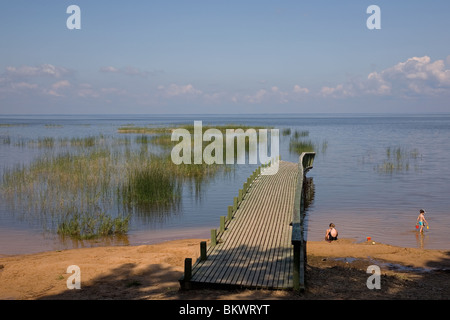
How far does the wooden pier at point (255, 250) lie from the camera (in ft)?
30.9

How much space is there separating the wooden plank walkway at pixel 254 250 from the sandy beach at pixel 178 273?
1.43 feet

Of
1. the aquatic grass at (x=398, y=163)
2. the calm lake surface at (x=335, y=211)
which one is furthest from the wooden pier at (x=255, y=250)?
the aquatic grass at (x=398, y=163)

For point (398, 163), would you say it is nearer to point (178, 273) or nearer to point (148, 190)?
point (148, 190)

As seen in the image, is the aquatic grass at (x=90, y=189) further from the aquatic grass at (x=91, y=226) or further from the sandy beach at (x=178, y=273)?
the sandy beach at (x=178, y=273)

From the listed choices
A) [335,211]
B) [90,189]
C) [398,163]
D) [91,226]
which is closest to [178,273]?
[91,226]

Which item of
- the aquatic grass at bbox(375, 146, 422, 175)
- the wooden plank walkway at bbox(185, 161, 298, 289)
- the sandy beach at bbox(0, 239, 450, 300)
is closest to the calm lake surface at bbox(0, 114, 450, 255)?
the aquatic grass at bbox(375, 146, 422, 175)

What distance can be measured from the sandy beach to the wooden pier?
347 mm

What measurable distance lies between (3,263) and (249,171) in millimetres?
20655

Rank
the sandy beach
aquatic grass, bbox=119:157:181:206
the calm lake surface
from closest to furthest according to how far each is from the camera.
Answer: the sandy beach < the calm lake surface < aquatic grass, bbox=119:157:181:206

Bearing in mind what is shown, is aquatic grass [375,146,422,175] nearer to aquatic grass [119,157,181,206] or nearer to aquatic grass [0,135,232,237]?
aquatic grass [0,135,232,237]

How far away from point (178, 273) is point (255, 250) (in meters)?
2.16

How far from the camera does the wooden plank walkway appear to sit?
954 cm

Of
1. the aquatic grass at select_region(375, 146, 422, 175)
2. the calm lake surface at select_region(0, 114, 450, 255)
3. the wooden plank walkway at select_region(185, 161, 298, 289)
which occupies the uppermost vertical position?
the aquatic grass at select_region(375, 146, 422, 175)
